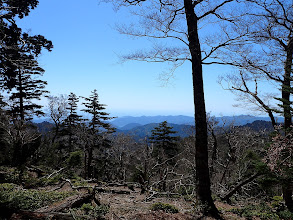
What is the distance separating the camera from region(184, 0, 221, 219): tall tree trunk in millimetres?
5137

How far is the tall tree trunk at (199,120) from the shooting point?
5137mm

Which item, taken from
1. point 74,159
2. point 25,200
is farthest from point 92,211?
point 74,159

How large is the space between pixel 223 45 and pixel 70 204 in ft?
19.6

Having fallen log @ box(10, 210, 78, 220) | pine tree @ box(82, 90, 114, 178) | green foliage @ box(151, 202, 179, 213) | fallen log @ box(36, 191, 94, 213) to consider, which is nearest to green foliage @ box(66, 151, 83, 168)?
pine tree @ box(82, 90, 114, 178)

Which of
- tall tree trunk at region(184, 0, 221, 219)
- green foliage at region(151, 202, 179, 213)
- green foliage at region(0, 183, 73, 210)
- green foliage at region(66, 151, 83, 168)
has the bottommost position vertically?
green foliage at region(66, 151, 83, 168)

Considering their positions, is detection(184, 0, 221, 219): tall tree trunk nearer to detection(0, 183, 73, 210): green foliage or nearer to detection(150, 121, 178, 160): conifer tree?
detection(0, 183, 73, 210): green foliage

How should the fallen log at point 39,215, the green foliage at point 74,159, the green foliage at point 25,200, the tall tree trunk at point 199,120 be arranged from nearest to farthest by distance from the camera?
the fallen log at point 39,215 < the green foliage at point 25,200 < the tall tree trunk at point 199,120 < the green foliage at point 74,159

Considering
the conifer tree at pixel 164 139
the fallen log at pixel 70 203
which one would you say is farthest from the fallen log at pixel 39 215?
the conifer tree at pixel 164 139

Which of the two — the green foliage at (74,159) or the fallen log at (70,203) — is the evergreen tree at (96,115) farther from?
the fallen log at (70,203)

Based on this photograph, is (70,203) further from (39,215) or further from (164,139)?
(164,139)

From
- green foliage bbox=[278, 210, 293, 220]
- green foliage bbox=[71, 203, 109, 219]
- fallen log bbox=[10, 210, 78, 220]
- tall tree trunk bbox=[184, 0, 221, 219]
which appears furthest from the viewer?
green foliage bbox=[278, 210, 293, 220]

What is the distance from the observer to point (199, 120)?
520cm

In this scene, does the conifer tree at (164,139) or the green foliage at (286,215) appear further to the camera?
the conifer tree at (164,139)

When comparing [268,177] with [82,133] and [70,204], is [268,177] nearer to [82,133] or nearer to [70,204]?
[70,204]
